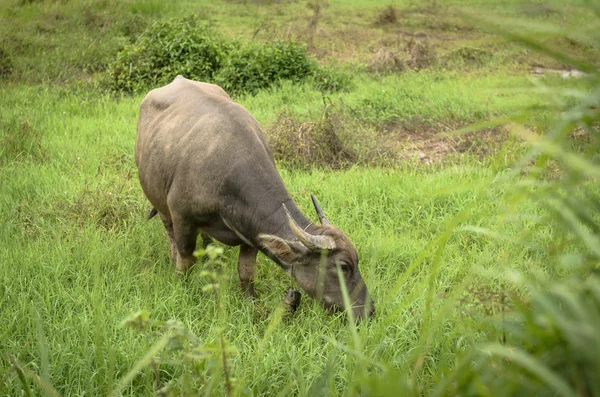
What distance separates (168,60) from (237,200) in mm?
5583

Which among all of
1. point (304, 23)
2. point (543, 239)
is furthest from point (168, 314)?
point (304, 23)

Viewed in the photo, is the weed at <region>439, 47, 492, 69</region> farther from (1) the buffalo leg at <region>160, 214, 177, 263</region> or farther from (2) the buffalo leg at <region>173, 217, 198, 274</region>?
(2) the buffalo leg at <region>173, 217, 198, 274</region>

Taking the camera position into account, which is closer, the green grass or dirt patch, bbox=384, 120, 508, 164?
the green grass

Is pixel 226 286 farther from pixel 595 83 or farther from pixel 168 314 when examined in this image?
pixel 595 83

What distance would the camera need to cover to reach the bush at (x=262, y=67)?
8539 millimetres

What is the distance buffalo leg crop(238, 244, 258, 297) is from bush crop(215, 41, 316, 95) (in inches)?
184

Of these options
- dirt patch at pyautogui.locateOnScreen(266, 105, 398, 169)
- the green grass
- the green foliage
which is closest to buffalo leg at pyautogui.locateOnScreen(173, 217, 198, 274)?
the green grass

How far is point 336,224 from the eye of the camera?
192 inches

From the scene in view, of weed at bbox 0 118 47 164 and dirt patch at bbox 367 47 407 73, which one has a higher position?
weed at bbox 0 118 47 164

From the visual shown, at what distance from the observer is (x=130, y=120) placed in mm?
7395

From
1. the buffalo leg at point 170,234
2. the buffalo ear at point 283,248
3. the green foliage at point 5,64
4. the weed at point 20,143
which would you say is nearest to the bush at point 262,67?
the weed at point 20,143

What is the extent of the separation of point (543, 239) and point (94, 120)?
17.6 ft

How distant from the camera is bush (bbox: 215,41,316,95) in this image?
8.54 meters

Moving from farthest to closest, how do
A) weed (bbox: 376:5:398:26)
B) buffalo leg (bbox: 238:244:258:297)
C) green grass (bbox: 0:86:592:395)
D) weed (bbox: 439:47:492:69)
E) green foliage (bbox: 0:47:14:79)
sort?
weed (bbox: 376:5:398:26)
weed (bbox: 439:47:492:69)
green foliage (bbox: 0:47:14:79)
buffalo leg (bbox: 238:244:258:297)
green grass (bbox: 0:86:592:395)
